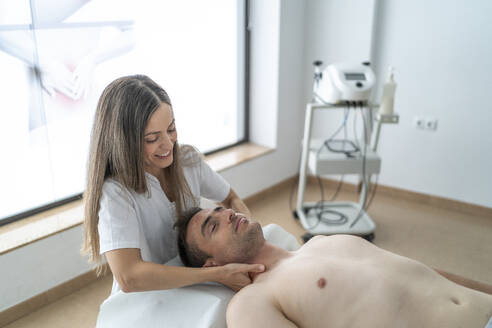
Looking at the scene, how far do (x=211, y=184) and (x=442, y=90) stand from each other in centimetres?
190

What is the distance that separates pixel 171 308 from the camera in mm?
1275

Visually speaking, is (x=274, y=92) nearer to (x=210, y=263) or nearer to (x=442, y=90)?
(x=442, y=90)

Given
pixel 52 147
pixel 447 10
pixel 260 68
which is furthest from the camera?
pixel 260 68

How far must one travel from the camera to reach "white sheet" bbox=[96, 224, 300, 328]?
123 centimetres

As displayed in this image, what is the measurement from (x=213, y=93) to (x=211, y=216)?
1.70 meters

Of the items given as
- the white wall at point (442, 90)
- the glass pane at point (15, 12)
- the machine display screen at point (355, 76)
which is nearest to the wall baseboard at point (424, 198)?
the white wall at point (442, 90)

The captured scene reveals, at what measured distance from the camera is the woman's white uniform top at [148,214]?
4.19 feet

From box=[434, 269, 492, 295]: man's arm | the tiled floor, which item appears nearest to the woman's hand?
box=[434, 269, 492, 295]: man's arm

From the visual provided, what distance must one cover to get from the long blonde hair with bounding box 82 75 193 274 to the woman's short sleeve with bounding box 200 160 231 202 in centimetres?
34

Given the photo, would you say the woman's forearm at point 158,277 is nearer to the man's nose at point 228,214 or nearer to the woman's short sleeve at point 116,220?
the woman's short sleeve at point 116,220

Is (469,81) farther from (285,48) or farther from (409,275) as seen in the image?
(409,275)

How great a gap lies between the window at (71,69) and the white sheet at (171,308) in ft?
3.27

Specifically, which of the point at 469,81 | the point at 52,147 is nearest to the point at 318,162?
the point at 469,81

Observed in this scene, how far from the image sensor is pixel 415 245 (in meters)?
2.52
